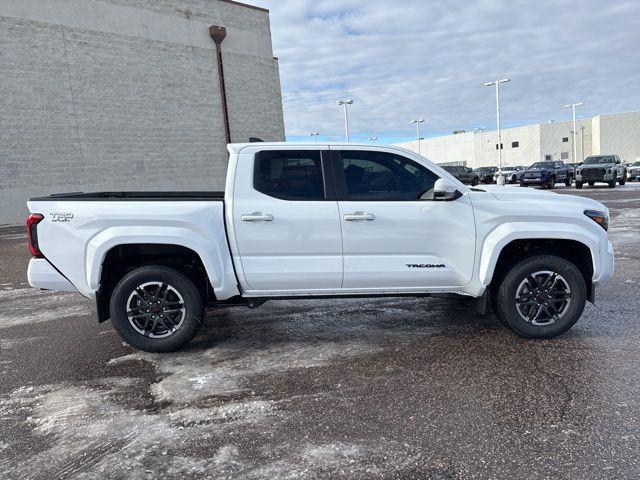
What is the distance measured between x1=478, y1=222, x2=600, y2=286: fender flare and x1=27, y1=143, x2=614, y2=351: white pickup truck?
0.01 meters

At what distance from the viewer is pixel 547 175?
28.8 metres

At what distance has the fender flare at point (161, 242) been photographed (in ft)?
14.2

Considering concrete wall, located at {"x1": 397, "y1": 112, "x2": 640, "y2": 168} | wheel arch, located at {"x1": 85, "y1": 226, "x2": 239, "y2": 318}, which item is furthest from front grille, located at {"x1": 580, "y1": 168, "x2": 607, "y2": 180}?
concrete wall, located at {"x1": 397, "y1": 112, "x2": 640, "y2": 168}

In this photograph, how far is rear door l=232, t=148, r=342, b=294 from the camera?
14.4 ft

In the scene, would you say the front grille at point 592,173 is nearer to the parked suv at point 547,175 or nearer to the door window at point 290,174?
the parked suv at point 547,175

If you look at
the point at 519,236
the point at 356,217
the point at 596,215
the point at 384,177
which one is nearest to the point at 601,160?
the point at 596,215

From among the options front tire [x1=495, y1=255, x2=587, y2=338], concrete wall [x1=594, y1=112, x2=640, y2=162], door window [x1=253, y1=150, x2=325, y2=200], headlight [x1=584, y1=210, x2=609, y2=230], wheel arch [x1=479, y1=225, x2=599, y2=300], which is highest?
concrete wall [x1=594, y1=112, x2=640, y2=162]

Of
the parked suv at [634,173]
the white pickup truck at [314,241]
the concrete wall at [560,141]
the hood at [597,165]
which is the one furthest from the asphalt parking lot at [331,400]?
the concrete wall at [560,141]

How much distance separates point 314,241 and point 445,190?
1.26 metres

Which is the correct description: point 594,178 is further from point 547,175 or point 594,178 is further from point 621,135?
point 621,135

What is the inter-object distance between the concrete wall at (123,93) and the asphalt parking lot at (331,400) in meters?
18.8

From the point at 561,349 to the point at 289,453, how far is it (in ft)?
9.33

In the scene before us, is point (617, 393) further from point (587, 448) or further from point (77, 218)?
point (77, 218)

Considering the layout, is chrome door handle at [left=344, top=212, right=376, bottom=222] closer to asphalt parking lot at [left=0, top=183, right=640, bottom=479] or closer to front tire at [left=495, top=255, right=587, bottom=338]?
asphalt parking lot at [left=0, top=183, right=640, bottom=479]
